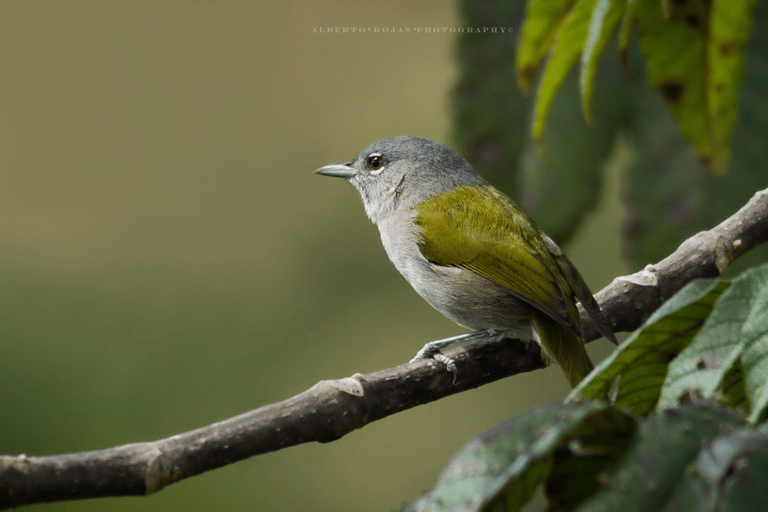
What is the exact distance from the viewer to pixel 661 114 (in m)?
1.03

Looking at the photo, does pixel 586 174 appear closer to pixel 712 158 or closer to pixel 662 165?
pixel 662 165

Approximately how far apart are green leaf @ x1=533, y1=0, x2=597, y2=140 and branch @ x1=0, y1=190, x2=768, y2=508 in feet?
0.98

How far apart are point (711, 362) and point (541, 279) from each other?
0.63 metres

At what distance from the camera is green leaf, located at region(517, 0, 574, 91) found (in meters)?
0.70

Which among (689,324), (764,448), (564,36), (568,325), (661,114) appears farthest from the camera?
(661,114)

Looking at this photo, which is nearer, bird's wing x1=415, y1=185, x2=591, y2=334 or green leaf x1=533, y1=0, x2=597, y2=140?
green leaf x1=533, y1=0, x2=597, y2=140

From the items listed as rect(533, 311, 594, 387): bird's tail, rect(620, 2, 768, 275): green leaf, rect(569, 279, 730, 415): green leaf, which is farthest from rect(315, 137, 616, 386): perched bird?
rect(569, 279, 730, 415): green leaf

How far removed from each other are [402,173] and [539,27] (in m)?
0.71

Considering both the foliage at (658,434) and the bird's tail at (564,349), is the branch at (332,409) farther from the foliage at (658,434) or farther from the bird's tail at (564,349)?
the foliage at (658,434)

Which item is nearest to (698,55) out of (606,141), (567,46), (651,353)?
(567,46)

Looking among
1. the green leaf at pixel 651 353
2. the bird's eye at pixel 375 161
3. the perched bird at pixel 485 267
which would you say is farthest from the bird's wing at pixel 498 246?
the green leaf at pixel 651 353

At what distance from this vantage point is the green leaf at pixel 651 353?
0.38 m

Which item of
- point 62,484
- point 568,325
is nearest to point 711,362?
point 62,484

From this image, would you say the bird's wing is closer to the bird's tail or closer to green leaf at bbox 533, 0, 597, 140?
the bird's tail
